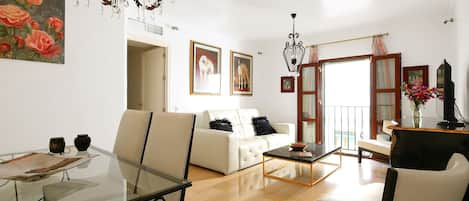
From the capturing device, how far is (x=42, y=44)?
2279mm

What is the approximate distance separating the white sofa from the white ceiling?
5.33ft

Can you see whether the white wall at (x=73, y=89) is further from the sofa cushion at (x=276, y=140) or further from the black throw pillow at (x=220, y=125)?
the sofa cushion at (x=276, y=140)

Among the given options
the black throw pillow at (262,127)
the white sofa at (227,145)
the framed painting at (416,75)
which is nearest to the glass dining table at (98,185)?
the white sofa at (227,145)

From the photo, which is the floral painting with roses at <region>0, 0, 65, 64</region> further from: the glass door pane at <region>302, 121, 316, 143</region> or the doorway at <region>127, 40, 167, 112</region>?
the glass door pane at <region>302, 121, 316, 143</region>

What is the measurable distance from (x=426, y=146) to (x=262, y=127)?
3.08 metres

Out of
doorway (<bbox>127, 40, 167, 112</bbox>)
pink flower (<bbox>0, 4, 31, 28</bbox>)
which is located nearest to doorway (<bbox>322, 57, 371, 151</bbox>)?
doorway (<bbox>127, 40, 167, 112</bbox>)

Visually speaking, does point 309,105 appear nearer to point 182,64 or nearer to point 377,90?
point 377,90

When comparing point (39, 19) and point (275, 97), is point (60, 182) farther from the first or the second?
point (275, 97)

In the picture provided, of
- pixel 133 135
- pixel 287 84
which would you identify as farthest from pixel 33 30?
pixel 287 84

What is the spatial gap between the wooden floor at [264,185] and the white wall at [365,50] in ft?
5.12

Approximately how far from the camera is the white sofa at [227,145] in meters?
3.37

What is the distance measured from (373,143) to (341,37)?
2.14m

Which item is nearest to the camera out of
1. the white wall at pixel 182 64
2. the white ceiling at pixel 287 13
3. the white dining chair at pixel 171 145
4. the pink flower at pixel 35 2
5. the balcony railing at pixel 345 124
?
the white dining chair at pixel 171 145

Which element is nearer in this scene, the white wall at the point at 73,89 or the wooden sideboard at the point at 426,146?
the wooden sideboard at the point at 426,146
